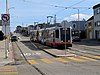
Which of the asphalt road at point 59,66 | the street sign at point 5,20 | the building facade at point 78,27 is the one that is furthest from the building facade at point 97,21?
the asphalt road at point 59,66

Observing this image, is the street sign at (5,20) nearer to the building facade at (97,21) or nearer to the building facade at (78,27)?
the building facade at (97,21)

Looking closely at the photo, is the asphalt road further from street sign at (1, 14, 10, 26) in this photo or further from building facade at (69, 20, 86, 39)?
building facade at (69, 20, 86, 39)

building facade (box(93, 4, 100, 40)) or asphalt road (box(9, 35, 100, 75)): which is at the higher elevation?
building facade (box(93, 4, 100, 40))

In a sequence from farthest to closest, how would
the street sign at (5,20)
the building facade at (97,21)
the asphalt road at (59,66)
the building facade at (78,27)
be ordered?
the building facade at (78,27) → the building facade at (97,21) → the street sign at (5,20) → the asphalt road at (59,66)

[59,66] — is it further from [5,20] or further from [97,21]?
[97,21]

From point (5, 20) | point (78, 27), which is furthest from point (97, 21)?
point (5, 20)

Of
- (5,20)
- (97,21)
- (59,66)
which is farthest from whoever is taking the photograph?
(97,21)

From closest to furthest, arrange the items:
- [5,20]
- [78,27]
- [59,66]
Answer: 1. [59,66]
2. [5,20]
3. [78,27]

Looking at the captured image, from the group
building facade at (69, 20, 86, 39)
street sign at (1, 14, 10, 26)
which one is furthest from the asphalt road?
building facade at (69, 20, 86, 39)

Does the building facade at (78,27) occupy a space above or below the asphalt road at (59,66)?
above

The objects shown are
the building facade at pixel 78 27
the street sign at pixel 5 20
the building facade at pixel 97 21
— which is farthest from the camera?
the building facade at pixel 78 27

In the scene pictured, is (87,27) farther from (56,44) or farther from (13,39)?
(56,44)

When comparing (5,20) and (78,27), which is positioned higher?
(78,27)

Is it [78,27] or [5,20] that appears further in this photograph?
[78,27]
